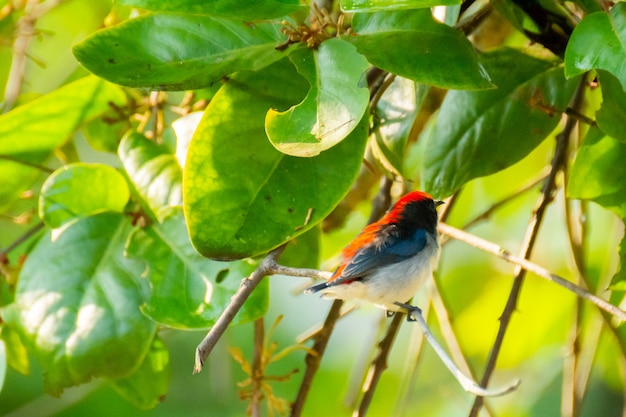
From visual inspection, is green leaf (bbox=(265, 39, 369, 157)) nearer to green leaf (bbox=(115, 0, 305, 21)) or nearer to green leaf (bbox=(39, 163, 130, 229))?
green leaf (bbox=(115, 0, 305, 21))

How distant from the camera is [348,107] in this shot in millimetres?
1190

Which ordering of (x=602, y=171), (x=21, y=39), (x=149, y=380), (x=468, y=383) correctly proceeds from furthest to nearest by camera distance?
(x=21, y=39) < (x=149, y=380) < (x=602, y=171) < (x=468, y=383)

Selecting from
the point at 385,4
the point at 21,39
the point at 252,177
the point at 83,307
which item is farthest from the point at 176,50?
the point at 21,39

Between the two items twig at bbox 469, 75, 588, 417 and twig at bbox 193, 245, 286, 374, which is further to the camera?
twig at bbox 469, 75, 588, 417

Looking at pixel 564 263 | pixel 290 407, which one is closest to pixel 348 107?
pixel 290 407

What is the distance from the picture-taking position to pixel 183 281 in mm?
1487

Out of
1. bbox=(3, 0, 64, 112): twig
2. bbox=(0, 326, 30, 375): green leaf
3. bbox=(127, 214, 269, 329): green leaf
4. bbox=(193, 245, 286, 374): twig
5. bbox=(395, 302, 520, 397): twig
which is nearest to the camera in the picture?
bbox=(395, 302, 520, 397): twig

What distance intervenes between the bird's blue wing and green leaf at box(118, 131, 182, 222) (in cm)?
39

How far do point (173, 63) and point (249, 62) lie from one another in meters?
0.12

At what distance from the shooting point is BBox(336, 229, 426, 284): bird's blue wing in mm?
1747

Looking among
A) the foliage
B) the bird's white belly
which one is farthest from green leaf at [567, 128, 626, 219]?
the bird's white belly

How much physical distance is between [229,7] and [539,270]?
2.08 feet

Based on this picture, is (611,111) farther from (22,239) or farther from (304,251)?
(22,239)

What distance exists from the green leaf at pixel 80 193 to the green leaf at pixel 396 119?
0.51 meters
